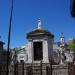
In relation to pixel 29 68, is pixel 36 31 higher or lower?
higher

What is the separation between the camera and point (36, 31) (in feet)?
77.9

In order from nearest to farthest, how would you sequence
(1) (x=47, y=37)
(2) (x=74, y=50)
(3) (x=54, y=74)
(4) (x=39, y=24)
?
(3) (x=54, y=74) → (1) (x=47, y=37) → (4) (x=39, y=24) → (2) (x=74, y=50)

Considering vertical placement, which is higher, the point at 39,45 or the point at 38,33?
the point at 38,33

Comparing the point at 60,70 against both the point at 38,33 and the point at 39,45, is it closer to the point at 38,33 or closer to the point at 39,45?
the point at 38,33

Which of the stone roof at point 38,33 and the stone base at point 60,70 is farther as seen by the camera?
the stone roof at point 38,33

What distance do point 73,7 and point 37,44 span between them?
22971 mm

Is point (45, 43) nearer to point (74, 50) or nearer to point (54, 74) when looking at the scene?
point (54, 74)

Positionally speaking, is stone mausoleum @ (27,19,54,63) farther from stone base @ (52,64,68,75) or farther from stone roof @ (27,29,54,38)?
stone base @ (52,64,68,75)

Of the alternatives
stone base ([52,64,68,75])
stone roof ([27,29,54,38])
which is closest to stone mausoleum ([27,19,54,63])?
stone roof ([27,29,54,38])

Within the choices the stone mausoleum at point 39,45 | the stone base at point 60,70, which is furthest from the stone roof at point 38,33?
the stone base at point 60,70

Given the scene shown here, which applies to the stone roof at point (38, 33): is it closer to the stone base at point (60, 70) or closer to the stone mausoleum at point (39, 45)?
the stone mausoleum at point (39, 45)

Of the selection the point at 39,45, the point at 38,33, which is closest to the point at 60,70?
the point at 38,33

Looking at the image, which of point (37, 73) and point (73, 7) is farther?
point (37, 73)

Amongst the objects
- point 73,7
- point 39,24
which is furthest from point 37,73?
point 73,7
